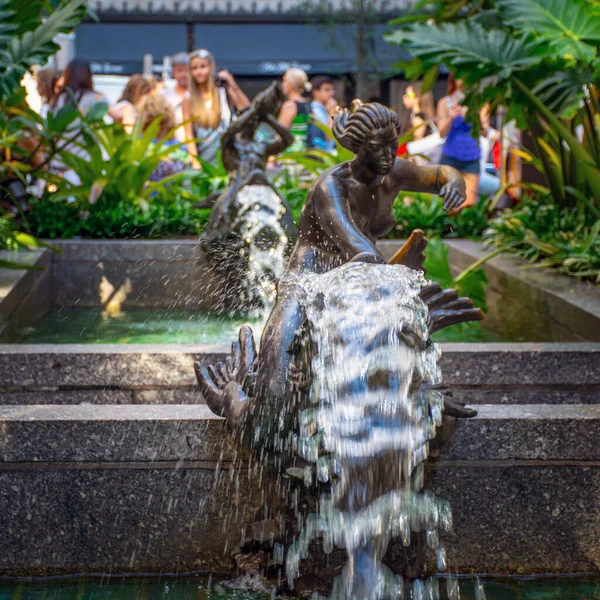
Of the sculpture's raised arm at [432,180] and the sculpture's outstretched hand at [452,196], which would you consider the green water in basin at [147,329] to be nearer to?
the sculpture's raised arm at [432,180]

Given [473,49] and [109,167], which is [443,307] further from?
[109,167]

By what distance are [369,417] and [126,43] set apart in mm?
22316

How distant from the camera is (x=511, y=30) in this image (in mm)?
9102

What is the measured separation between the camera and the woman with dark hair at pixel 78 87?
10.7 meters

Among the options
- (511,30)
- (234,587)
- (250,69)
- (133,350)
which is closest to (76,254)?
(133,350)

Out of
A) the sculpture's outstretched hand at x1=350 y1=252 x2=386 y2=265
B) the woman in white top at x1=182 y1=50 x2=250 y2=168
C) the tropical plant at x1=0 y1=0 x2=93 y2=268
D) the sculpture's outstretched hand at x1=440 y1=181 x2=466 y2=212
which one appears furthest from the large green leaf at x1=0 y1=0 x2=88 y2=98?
the sculpture's outstretched hand at x1=350 y1=252 x2=386 y2=265

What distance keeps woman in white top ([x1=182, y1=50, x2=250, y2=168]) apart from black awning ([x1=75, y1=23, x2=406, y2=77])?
1229 cm

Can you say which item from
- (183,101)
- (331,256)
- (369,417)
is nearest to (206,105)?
(183,101)

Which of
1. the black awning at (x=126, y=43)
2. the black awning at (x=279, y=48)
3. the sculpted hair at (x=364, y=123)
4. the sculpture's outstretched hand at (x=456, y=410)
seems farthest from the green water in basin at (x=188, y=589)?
the black awning at (x=126, y=43)

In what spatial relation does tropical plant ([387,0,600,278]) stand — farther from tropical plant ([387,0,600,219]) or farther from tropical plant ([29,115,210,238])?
tropical plant ([29,115,210,238])

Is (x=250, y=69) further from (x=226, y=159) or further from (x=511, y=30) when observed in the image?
(x=226, y=159)

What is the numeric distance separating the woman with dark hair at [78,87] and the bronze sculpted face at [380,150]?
751cm

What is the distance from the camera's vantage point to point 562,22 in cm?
732

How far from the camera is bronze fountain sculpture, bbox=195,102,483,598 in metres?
3.29
